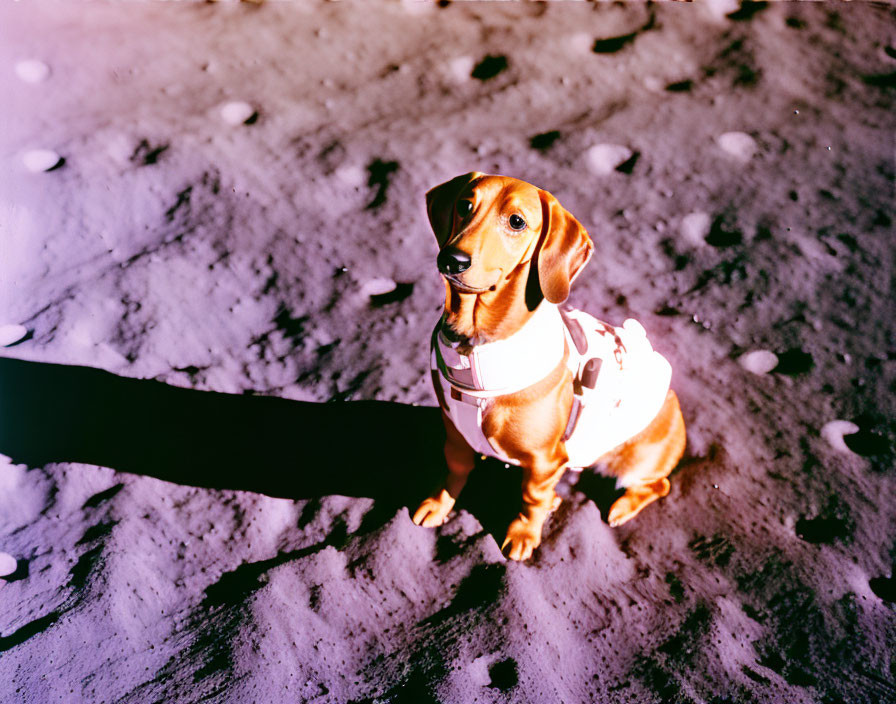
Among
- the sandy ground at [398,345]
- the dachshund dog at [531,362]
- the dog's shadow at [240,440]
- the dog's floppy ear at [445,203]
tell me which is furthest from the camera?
the dog's shadow at [240,440]

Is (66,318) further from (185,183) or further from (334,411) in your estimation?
(334,411)

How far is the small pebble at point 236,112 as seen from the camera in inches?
148

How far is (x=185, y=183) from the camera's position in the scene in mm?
3525

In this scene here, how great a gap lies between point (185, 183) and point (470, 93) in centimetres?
189

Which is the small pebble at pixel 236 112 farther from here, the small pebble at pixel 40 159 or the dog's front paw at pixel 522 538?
the dog's front paw at pixel 522 538

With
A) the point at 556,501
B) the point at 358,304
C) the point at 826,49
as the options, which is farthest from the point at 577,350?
the point at 826,49

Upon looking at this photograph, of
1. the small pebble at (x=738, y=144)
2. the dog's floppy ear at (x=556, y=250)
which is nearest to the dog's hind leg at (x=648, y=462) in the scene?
the dog's floppy ear at (x=556, y=250)

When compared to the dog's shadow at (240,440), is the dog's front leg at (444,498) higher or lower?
higher

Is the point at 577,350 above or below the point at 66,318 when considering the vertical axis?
above

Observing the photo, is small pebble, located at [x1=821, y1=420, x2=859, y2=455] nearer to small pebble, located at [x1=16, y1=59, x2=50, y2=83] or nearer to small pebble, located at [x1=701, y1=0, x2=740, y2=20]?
small pebble, located at [x1=701, y1=0, x2=740, y2=20]

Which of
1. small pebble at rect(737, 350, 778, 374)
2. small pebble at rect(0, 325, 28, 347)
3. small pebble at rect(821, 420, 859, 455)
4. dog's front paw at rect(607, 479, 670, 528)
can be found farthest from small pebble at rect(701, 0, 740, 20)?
small pebble at rect(0, 325, 28, 347)

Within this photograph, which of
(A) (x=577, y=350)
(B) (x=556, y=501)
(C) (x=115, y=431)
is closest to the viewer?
(A) (x=577, y=350)

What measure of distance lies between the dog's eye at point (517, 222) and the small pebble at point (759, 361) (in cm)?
192

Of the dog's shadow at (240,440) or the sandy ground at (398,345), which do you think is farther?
the dog's shadow at (240,440)
